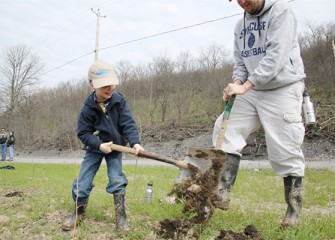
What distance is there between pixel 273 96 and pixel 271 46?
0.49 m

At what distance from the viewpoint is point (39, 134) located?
1673 inches

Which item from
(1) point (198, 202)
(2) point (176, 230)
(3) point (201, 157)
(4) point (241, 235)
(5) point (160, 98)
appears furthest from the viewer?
(5) point (160, 98)

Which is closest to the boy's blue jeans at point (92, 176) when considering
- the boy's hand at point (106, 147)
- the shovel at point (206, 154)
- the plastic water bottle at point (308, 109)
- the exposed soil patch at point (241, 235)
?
the boy's hand at point (106, 147)

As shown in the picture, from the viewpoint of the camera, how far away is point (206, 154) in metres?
3.36

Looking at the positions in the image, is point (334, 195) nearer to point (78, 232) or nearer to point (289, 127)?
point (289, 127)

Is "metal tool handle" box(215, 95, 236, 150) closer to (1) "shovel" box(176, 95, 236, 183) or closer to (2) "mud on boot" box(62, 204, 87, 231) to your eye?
(1) "shovel" box(176, 95, 236, 183)

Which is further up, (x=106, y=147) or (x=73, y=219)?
(x=106, y=147)

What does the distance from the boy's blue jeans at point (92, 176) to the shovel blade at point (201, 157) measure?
62cm

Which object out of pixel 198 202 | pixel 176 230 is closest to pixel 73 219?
pixel 176 230

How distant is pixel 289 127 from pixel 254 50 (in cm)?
85

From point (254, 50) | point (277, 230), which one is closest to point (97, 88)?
point (254, 50)

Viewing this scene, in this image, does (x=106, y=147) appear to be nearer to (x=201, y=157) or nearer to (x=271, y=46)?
(x=201, y=157)

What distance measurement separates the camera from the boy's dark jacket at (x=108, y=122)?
369 centimetres

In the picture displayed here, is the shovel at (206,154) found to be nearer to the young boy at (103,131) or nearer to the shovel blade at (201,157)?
the shovel blade at (201,157)
